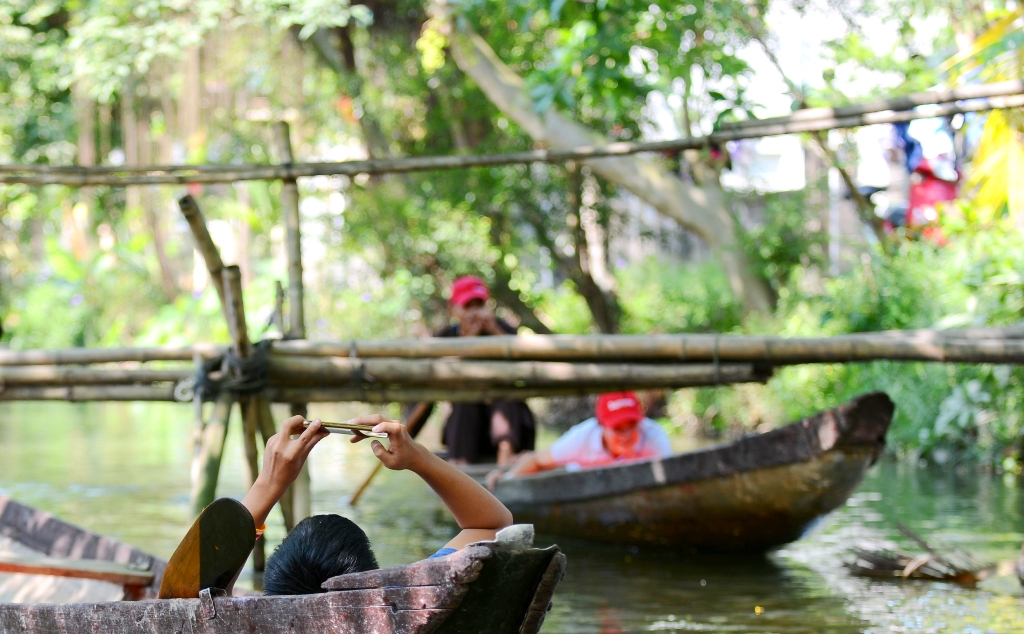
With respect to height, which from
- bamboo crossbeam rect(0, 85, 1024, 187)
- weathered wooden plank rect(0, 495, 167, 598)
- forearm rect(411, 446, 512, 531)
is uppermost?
bamboo crossbeam rect(0, 85, 1024, 187)

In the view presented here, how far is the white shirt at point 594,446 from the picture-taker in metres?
6.39

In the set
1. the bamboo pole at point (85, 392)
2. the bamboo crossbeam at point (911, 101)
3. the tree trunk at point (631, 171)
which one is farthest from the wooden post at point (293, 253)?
the tree trunk at point (631, 171)

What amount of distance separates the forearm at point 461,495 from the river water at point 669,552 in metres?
2.40

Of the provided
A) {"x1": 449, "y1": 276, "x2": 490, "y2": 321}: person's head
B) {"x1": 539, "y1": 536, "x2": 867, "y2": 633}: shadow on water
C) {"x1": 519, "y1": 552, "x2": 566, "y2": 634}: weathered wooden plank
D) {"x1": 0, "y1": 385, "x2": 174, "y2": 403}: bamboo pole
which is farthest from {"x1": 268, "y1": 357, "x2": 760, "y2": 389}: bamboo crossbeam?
{"x1": 519, "y1": 552, "x2": 566, "y2": 634}: weathered wooden plank

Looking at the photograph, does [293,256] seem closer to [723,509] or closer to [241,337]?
[241,337]

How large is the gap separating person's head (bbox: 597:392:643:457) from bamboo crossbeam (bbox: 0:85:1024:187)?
4.68 feet

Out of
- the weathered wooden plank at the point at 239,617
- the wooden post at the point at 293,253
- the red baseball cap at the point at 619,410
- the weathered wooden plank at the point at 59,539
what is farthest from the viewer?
the red baseball cap at the point at 619,410

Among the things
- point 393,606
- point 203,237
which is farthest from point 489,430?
point 393,606

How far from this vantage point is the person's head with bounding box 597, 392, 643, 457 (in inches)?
244

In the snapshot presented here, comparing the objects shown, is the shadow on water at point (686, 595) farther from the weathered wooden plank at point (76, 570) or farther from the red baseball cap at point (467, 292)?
the weathered wooden plank at point (76, 570)

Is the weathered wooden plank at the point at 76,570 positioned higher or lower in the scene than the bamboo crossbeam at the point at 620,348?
lower

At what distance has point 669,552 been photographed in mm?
6203

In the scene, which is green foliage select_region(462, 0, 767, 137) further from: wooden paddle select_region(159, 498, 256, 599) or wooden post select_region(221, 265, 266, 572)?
wooden paddle select_region(159, 498, 256, 599)

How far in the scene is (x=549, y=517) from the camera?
250 inches
